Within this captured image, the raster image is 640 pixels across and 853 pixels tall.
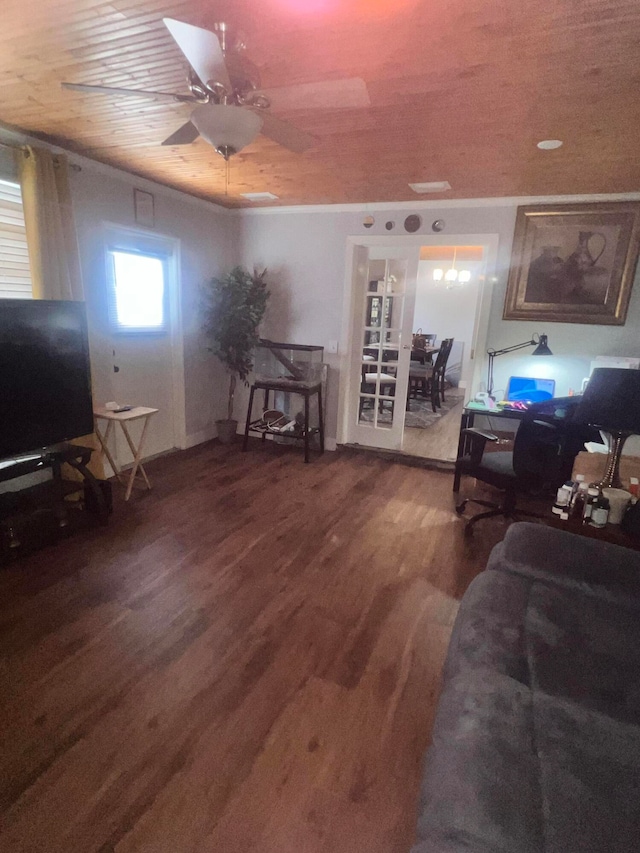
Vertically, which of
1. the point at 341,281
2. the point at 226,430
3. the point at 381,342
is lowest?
the point at 226,430

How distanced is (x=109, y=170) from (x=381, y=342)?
9.15 feet

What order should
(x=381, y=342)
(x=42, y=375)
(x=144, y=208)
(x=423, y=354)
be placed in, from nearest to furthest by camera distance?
1. (x=42, y=375)
2. (x=144, y=208)
3. (x=381, y=342)
4. (x=423, y=354)

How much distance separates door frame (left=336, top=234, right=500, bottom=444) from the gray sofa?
9.30ft

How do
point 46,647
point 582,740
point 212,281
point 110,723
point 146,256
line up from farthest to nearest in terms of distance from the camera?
point 212,281 < point 146,256 < point 46,647 < point 110,723 < point 582,740

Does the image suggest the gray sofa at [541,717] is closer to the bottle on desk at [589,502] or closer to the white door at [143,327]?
the bottle on desk at [589,502]

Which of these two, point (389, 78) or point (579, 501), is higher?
point (389, 78)

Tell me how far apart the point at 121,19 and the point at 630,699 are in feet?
8.92

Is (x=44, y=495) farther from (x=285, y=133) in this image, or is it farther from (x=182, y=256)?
(x=182, y=256)

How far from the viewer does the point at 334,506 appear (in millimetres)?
3564

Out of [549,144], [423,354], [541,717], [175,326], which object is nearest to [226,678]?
[541,717]

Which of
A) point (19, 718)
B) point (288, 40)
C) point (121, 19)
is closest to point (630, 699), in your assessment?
point (19, 718)

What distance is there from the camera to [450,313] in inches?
355

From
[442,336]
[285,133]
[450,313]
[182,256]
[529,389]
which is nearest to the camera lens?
[285,133]

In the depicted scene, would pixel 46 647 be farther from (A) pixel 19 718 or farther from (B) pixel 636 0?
(B) pixel 636 0
